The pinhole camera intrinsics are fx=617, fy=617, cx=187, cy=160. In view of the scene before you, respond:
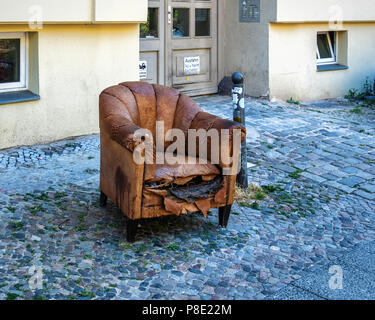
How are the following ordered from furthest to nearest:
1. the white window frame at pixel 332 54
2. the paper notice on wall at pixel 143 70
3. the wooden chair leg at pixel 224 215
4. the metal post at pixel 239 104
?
the white window frame at pixel 332 54
the paper notice on wall at pixel 143 70
the metal post at pixel 239 104
the wooden chair leg at pixel 224 215

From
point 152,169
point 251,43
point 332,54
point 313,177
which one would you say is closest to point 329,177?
point 313,177

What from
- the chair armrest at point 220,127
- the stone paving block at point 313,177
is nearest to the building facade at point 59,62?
the chair armrest at point 220,127

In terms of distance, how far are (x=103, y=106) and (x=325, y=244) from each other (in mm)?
2156

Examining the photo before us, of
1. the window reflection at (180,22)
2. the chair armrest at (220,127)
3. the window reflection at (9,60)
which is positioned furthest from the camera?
the window reflection at (180,22)

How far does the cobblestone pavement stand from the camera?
4.18m

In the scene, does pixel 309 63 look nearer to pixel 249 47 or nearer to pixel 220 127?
pixel 249 47

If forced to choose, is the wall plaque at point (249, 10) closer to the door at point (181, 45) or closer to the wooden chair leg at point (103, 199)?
the door at point (181, 45)

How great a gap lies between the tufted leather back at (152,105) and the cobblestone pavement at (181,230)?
836mm

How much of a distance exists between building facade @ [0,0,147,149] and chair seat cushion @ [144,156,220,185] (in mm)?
2814

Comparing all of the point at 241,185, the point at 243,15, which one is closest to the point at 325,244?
the point at 241,185

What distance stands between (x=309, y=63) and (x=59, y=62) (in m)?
4.66

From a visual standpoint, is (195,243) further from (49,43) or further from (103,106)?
(49,43)

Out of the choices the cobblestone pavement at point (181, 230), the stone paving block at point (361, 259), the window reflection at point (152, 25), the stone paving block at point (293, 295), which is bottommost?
the stone paving block at point (293, 295)

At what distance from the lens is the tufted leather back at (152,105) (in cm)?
531
